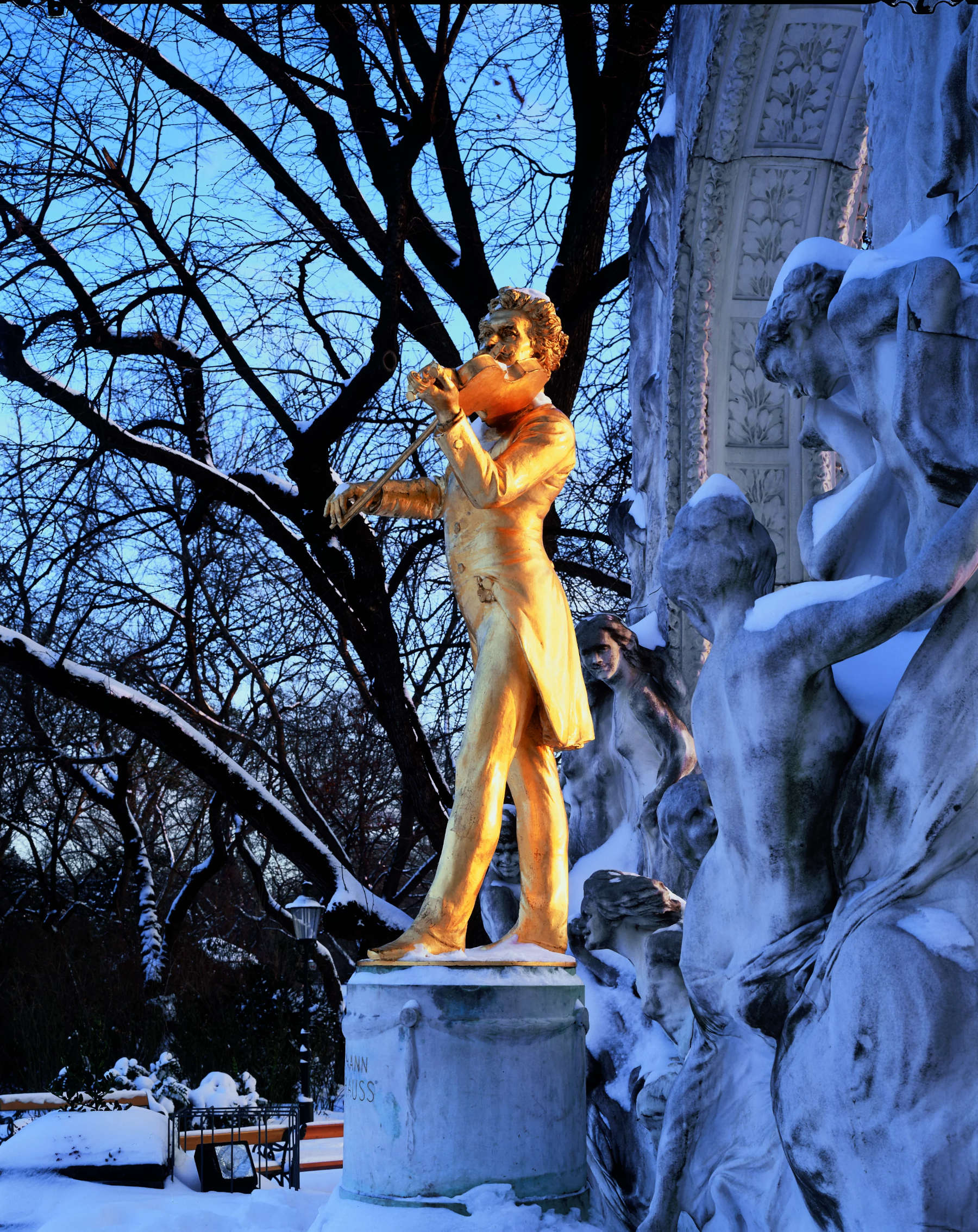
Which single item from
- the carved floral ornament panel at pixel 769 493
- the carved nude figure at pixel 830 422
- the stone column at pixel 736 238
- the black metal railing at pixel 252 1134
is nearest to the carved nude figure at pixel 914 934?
the carved nude figure at pixel 830 422

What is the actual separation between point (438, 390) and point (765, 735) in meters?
1.42

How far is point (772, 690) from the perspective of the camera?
3127mm

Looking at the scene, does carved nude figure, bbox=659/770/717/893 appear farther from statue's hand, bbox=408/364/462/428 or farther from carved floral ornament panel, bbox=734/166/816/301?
carved floral ornament panel, bbox=734/166/816/301

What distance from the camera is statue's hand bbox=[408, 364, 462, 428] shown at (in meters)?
3.87

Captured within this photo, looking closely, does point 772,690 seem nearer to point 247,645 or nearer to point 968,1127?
point 968,1127

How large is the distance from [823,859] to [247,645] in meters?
12.6

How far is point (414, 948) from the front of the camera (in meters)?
3.98

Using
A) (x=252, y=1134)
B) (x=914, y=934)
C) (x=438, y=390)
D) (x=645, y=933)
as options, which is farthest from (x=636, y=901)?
(x=252, y=1134)

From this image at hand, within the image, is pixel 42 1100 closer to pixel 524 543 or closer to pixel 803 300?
pixel 524 543

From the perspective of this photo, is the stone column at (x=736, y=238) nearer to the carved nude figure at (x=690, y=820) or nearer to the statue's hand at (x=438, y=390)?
the carved nude figure at (x=690, y=820)

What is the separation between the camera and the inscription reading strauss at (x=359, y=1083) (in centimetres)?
379

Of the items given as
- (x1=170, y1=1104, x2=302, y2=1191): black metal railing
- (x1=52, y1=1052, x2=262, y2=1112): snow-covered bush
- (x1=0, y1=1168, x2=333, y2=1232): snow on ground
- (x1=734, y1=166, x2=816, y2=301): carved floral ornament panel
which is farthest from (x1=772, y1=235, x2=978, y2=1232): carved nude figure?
(x1=52, y1=1052, x2=262, y2=1112): snow-covered bush

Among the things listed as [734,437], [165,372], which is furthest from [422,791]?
[734,437]

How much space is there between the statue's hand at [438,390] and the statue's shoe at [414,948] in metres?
1.48
